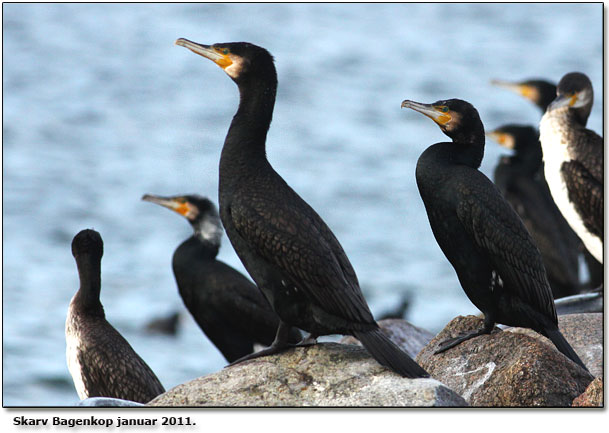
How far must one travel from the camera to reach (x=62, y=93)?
25.7 metres

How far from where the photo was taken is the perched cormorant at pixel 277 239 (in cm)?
475

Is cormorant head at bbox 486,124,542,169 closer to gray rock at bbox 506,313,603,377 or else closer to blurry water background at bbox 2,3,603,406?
gray rock at bbox 506,313,603,377

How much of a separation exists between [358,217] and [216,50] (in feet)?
48.7

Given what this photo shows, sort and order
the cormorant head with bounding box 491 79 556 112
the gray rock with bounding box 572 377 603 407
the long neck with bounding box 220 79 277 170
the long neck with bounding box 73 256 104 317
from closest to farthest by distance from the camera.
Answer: the gray rock with bounding box 572 377 603 407
the long neck with bounding box 220 79 277 170
the long neck with bounding box 73 256 104 317
the cormorant head with bounding box 491 79 556 112

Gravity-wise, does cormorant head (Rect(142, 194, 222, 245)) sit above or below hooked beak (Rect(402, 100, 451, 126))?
below

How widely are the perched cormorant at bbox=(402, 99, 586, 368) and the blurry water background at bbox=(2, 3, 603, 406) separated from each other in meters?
8.09

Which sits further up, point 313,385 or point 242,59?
point 242,59

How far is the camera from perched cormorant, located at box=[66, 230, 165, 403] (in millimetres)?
6230

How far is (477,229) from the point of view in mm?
5199

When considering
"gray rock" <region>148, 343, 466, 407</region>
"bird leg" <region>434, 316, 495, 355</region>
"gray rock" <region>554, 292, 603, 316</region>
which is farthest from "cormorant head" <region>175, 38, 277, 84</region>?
"gray rock" <region>554, 292, 603, 316</region>

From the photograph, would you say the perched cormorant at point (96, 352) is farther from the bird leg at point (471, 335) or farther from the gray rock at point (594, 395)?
the gray rock at point (594, 395)

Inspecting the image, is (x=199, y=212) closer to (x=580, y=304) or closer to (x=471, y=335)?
(x=580, y=304)

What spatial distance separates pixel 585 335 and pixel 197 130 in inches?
656

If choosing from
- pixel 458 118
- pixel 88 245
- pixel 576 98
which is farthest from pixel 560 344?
pixel 576 98
